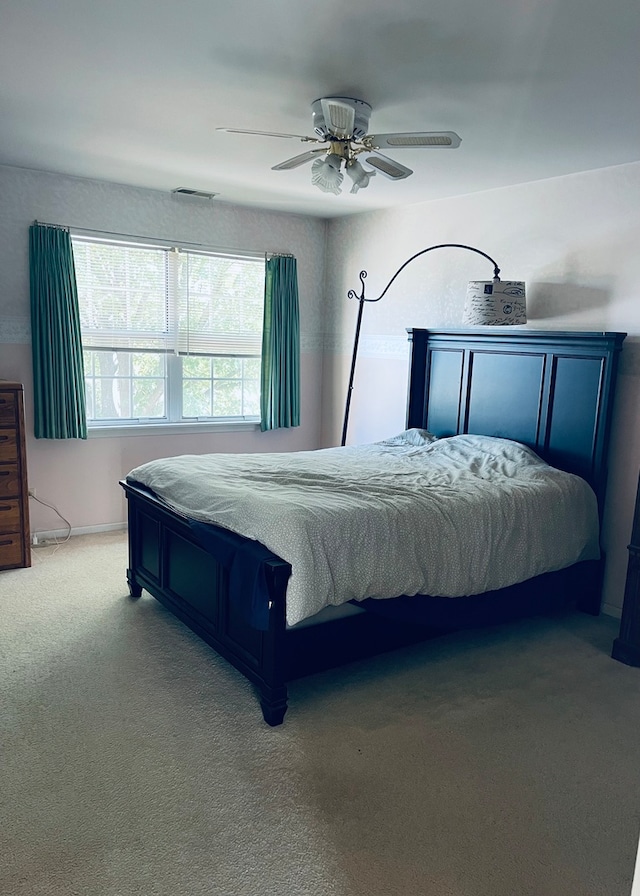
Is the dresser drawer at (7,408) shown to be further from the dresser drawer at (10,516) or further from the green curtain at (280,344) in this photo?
the green curtain at (280,344)

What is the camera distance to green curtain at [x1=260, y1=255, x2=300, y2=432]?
223 inches

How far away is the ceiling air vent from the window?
42 centimetres

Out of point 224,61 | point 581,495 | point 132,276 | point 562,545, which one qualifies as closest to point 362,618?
point 562,545

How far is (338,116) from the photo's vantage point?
279 centimetres

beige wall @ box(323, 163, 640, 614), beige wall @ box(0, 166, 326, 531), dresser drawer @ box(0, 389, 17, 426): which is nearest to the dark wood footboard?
dresser drawer @ box(0, 389, 17, 426)

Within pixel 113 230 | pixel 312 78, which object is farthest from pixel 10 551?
pixel 312 78

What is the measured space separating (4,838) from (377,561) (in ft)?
5.28

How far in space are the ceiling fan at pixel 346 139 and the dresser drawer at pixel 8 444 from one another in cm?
234

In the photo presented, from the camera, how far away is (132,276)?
5.07 metres

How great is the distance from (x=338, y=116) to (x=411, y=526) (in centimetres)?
177

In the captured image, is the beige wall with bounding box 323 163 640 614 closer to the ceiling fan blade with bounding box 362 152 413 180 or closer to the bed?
the bed

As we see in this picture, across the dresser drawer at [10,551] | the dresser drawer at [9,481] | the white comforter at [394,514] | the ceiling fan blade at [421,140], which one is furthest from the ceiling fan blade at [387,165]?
the dresser drawer at [10,551]

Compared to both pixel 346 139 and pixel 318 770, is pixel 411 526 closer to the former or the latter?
pixel 318 770

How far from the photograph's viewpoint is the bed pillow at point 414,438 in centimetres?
464
